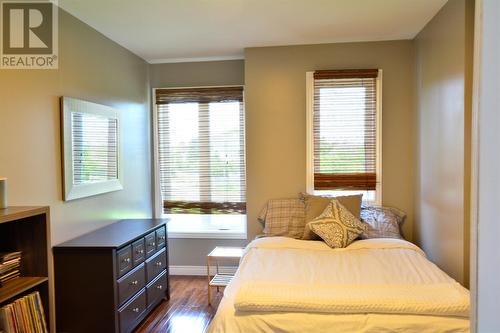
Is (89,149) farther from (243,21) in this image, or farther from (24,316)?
(243,21)

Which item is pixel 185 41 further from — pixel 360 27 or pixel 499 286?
pixel 499 286

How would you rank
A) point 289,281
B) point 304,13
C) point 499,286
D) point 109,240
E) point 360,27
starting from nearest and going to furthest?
point 499,286
point 289,281
point 109,240
point 304,13
point 360,27

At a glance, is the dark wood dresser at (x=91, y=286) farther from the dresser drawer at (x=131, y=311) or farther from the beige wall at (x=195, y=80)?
the beige wall at (x=195, y=80)

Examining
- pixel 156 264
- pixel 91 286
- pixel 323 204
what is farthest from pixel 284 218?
pixel 91 286

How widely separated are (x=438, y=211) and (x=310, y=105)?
1562 mm

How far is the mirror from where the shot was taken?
2752 millimetres

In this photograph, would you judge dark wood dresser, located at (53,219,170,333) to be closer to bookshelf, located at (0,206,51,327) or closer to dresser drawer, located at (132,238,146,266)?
dresser drawer, located at (132,238,146,266)

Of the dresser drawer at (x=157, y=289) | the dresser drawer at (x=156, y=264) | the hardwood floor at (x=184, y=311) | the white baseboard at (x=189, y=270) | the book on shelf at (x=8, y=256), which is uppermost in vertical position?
the book on shelf at (x=8, y=256)

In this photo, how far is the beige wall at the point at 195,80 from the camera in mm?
4234

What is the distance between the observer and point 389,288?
207cm

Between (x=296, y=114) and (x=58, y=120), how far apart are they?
2199 mm

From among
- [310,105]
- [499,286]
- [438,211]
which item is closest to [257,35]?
[310,105]

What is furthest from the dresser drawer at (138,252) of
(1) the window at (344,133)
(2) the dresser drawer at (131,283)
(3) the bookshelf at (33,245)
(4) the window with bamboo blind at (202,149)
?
(1) the window at (344,133)

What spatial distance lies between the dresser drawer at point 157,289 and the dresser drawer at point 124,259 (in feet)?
1.53
